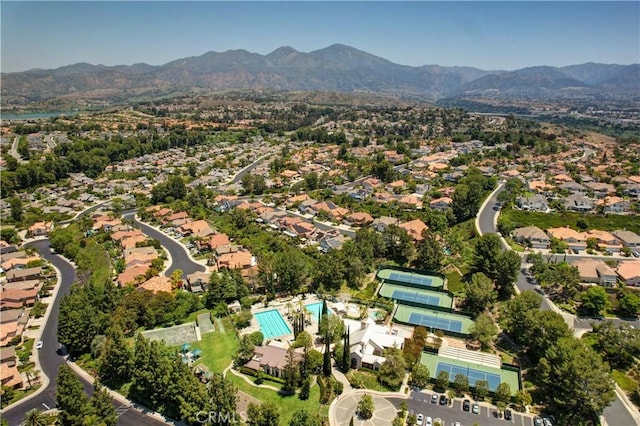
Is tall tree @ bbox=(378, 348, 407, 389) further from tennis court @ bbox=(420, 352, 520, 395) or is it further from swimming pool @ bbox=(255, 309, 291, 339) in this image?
swimming pool @ bbox=(255, 309, 291, 339)

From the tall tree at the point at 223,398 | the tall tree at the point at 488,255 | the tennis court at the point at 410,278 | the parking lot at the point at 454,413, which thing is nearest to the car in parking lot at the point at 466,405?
the parking lot at the point at 454,413

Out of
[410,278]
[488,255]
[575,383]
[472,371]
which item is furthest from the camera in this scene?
[410,278]

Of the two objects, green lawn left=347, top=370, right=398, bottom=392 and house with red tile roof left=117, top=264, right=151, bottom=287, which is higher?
house with red tile roof left=117, top=264, right=151, bottom=287

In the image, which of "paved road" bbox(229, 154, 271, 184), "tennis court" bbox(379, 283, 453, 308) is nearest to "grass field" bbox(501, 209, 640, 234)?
"tennis court" bbox(379, 283, 453, 308)

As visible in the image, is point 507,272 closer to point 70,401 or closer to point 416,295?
point 416,295

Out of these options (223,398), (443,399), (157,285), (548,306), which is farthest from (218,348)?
(548,306)
